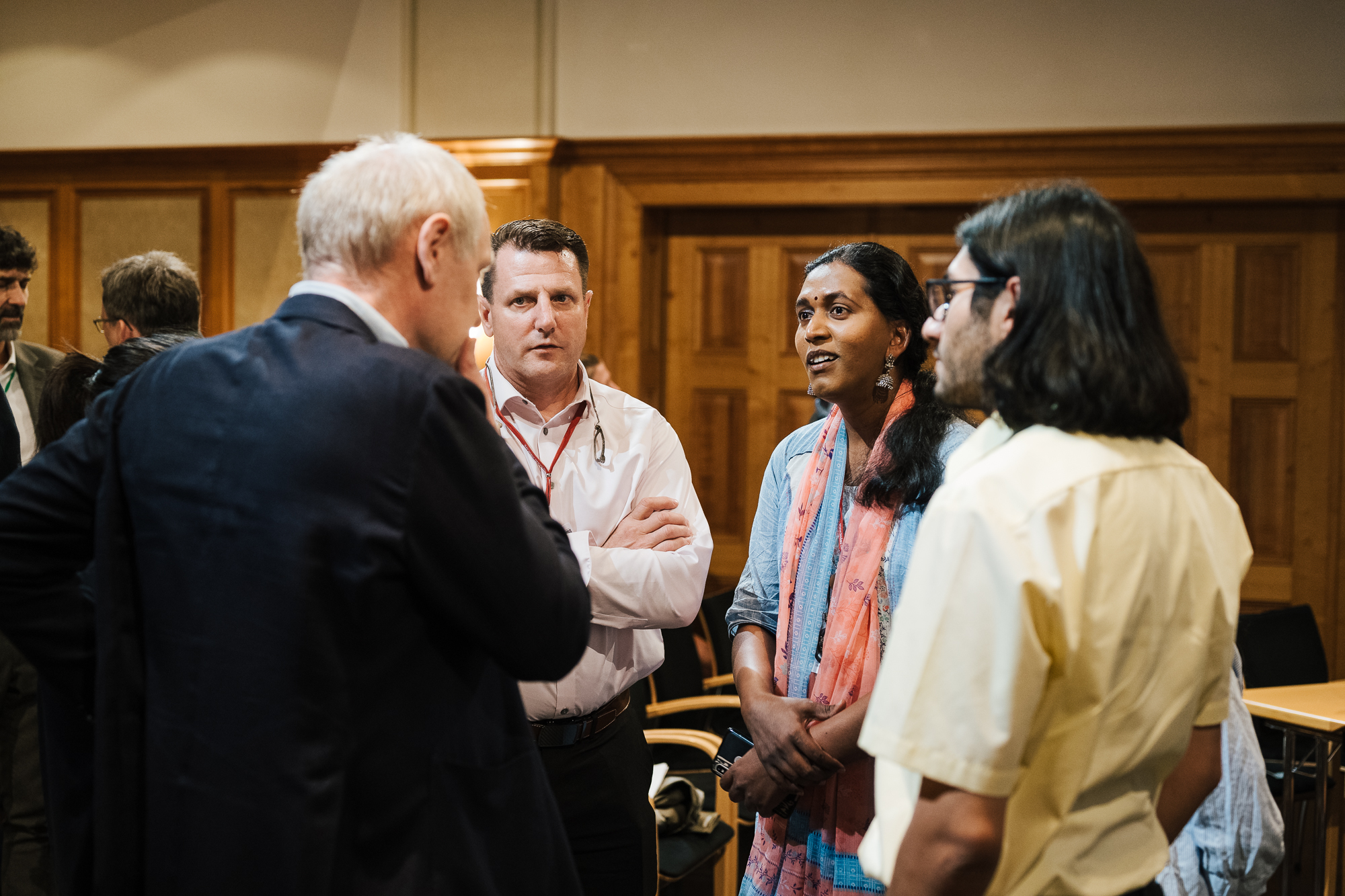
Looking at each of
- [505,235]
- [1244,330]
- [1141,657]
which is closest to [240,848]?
[1141,657]

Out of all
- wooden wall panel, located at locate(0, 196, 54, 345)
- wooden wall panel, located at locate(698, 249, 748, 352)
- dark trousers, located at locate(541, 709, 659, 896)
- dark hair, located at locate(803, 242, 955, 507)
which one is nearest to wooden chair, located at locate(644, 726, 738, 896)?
dark trousers, located at locate(541, 709, 659, 896)

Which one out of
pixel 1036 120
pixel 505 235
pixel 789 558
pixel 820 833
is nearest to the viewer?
pixel 820 833

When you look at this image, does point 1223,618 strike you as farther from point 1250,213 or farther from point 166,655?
point 1250,213

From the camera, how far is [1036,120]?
4.51 metres

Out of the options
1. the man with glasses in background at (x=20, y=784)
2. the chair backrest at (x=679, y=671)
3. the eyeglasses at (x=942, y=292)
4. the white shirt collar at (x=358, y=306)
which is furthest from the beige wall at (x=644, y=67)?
the white shirt collar at (x=358, y=306)

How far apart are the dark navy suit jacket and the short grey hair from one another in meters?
0.08

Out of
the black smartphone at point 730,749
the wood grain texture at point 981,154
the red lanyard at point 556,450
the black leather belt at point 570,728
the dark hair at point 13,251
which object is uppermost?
the wood grain texture at point 981,154

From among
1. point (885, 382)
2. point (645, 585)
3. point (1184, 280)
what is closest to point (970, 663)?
point (645, 585)

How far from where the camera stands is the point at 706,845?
258 centimetres

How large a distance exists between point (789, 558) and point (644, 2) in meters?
3.76

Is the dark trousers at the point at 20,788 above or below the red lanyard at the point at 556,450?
below

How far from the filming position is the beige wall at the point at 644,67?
4.41 metres

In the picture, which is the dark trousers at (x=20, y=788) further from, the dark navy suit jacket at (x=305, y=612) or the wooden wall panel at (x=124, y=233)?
the wooden wall panel at (x=124, y=233)

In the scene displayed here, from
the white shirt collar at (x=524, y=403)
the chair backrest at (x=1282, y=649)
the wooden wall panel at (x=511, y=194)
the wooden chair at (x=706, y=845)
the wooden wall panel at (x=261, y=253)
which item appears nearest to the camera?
Result: the white shirt collar at (x=524, y=403)
